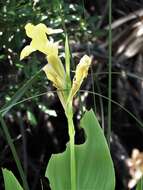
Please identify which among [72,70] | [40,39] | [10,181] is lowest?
[10,181]

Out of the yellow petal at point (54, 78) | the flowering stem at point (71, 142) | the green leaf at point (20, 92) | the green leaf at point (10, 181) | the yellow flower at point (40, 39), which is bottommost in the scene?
the green leaf at point (10, 181)

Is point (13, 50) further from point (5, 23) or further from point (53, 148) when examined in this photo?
point (53, 148)

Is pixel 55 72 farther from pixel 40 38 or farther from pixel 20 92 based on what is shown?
pixel 20 92

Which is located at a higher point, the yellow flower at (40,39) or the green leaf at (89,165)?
the yellow flower at (40,39)

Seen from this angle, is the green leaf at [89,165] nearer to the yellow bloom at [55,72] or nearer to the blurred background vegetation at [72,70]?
the yellow bloom at [55,72]

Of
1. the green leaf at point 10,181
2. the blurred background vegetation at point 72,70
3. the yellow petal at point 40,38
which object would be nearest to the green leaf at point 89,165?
the green leaf at point 10,181

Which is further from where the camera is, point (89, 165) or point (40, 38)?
point (89, 165)

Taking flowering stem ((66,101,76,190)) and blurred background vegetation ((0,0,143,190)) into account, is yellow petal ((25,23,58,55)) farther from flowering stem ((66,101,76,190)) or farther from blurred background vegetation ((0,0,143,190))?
blurred background vegetation ((0,0,143,190))

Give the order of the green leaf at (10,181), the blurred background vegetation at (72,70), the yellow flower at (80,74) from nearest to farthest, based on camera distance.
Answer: the yellow flower at (80,74) → the green leaf at (10,181) → the blurred background vegetation at (72,70)

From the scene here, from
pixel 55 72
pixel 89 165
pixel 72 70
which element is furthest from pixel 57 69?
pixel 72 70

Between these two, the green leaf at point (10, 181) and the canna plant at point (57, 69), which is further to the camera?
the green leaf at point (10, 181)
